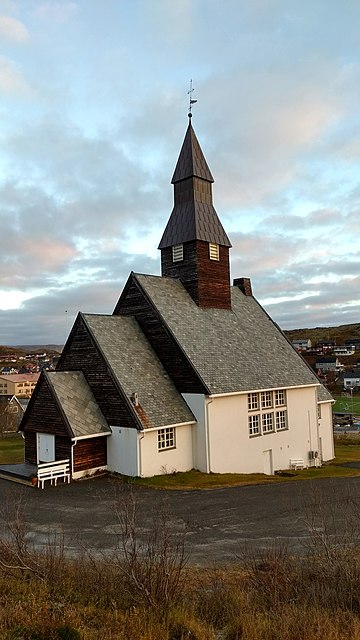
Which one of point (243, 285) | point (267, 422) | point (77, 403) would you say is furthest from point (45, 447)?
point (243, 285)

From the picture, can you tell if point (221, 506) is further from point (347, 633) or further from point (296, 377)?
point (296, 377)

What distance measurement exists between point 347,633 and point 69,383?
57.6ft

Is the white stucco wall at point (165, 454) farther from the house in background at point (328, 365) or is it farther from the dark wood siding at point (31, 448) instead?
the house in background at point (328, 365)

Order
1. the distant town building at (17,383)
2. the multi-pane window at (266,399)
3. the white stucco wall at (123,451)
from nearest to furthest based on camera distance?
the white stucco wall at (123,451) → the multi-pane window at (266,399) → the distant town building at (17,383)

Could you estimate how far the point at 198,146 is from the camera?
3027cm

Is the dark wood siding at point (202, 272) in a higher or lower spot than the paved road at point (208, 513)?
higher

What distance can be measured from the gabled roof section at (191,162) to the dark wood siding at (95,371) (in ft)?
38.9

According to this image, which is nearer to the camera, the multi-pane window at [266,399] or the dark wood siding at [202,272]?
the multi-pane window at [266,399]

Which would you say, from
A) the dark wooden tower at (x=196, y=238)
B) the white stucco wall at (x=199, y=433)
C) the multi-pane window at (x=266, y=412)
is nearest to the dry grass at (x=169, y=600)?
the white stucco wall at (x=199, y=433)

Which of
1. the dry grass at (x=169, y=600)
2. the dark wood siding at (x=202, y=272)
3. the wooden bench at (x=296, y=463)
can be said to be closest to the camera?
the dry grass at (x=169, y=600)

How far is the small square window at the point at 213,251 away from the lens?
93.2ft

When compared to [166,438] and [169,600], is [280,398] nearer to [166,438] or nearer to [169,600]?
[166,438]

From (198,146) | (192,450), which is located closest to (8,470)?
(192,450)

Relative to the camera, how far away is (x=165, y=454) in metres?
21.4
